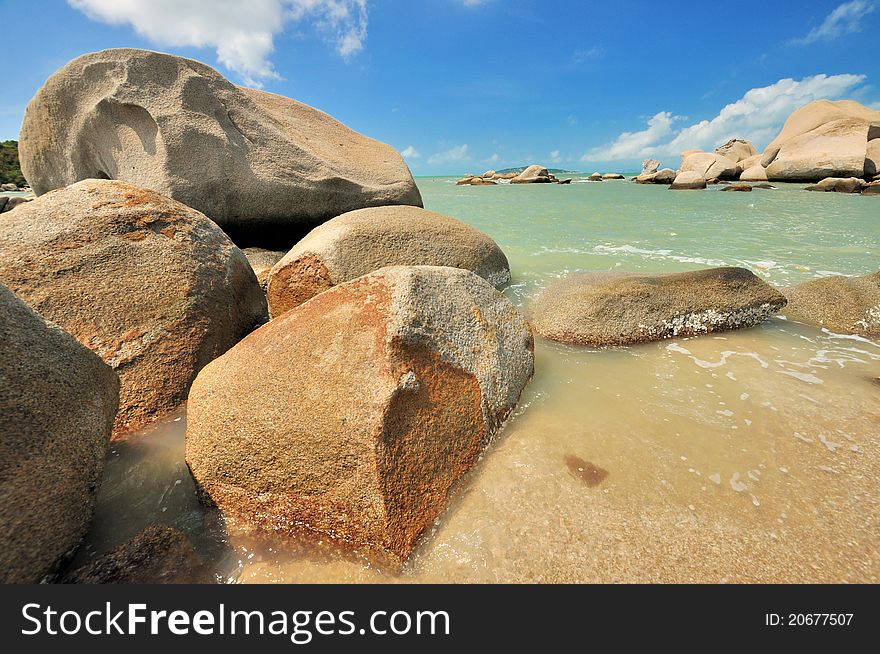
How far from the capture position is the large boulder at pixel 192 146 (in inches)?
186

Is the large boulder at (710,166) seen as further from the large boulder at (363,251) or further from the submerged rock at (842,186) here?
the large boulder at (363,251)

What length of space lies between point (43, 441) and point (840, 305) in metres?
5.35

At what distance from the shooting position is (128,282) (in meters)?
2.29

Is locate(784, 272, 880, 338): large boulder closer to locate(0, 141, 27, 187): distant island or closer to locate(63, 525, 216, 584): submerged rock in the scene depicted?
locate(63, 525, 216, 584): submerged rock

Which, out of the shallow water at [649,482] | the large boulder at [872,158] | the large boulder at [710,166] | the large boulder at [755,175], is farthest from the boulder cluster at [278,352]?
the large boulder at [755,175]

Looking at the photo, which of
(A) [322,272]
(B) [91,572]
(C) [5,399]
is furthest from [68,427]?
(A) [322,272]

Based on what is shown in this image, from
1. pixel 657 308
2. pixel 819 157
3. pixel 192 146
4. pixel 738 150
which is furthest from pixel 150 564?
pixel 738 150

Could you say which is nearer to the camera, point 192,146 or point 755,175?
point 192,146

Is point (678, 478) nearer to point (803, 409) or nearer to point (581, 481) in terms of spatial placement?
point (581, 481)

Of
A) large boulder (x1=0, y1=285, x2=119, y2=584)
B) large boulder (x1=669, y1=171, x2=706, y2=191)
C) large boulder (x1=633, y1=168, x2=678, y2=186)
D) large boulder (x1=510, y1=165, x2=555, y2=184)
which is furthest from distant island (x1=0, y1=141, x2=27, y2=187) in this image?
large boulder (x1=633, y1=168, x2=678, y2=186)

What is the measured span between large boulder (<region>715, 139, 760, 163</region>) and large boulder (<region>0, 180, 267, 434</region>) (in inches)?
2017

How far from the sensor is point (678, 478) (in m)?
1.75

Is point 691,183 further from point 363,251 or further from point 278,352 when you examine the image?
point 278,352

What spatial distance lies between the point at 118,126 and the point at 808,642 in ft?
23.0
